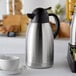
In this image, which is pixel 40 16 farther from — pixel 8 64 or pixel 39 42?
pixel 8 64

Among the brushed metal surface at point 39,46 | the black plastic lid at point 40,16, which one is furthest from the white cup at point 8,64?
the black plastic lid at point 40,16

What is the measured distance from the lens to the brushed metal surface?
0.96 meters

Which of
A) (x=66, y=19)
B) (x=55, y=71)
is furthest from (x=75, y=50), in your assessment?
(x=66, y=19)

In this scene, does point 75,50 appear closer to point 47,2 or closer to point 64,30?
point 64,30

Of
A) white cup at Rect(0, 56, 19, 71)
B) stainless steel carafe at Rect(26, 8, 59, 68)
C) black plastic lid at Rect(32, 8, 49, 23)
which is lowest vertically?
white cup at Rect(0, 56, 19, 71)

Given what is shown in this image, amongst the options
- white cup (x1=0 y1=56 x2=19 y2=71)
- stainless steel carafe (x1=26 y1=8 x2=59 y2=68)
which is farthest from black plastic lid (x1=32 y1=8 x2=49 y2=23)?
white cup (x1=0 y1=56 x2=19 y2=71)

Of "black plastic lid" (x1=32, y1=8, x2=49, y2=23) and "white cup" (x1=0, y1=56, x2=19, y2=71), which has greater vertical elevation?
"black plastic lid" (x1=32, y1=8, x2=49, y2=23)

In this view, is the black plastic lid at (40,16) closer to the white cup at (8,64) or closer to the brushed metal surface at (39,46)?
the brushed metal surface at (39,46)

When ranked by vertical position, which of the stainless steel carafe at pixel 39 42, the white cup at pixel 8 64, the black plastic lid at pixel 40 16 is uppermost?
the black plastic lid at pixel 40 16

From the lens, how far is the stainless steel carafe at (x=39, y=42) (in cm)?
96

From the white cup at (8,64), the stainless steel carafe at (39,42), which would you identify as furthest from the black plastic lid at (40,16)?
the white cup at (8,64)

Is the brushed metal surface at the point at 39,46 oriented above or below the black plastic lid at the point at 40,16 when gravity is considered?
below

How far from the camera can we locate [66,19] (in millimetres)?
1462

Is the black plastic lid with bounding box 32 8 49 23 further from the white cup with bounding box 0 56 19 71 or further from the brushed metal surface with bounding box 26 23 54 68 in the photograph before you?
the white cup with bounding box 0 56 19 71
